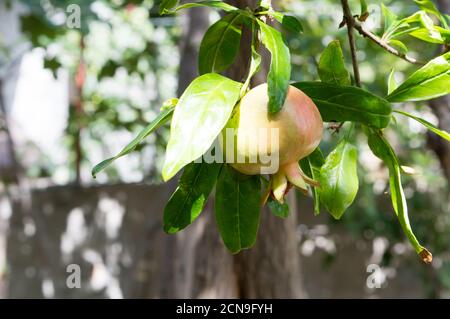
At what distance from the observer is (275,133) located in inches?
21.0

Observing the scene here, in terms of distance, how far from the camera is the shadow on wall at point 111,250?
2912mm

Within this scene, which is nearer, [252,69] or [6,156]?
[252,69]

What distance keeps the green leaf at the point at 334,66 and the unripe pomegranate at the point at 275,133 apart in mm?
141

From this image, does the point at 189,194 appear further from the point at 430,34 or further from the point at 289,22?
the point at 430,34

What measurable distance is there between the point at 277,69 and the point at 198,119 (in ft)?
0.29

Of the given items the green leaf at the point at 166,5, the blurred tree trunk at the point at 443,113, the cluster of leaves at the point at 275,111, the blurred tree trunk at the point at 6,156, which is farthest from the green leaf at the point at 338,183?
the blurred tree trunk at the point at 6,156

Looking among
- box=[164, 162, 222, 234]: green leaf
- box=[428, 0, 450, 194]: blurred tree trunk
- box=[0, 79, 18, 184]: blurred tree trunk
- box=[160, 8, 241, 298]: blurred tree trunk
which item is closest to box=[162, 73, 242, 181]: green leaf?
box=[164, 162, 222, 234]: green leaf

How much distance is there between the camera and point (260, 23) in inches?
24.1

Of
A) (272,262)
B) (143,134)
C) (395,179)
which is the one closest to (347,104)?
(395,179)

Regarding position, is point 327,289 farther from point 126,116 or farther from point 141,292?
point 126,116

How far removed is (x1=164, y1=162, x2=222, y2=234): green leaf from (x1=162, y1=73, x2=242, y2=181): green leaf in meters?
0.10

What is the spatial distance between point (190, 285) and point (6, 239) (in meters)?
1.84

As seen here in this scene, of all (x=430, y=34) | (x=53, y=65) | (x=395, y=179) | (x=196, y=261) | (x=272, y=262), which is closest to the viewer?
(x=395, y=179)
